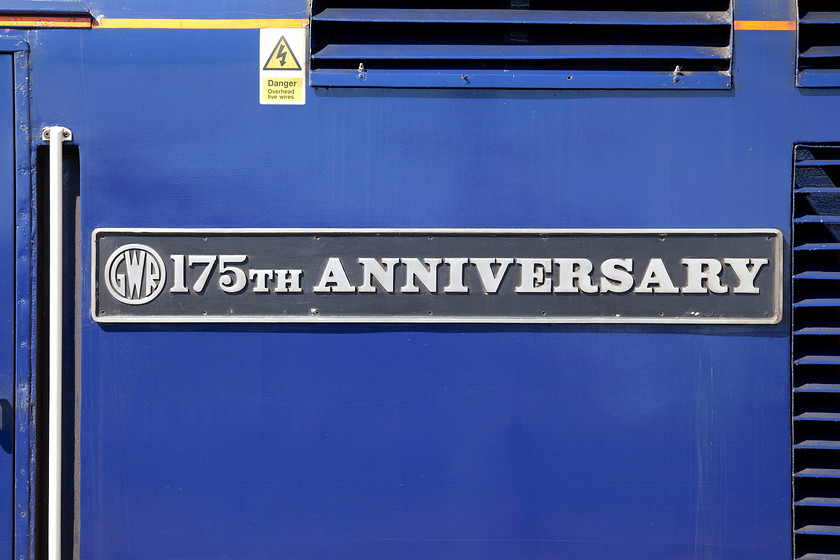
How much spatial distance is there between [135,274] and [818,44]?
2.04 metres

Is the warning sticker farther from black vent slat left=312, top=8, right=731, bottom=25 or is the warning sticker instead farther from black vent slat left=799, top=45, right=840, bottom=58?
black vent slat left=799, top=45, right=840, bottom=58

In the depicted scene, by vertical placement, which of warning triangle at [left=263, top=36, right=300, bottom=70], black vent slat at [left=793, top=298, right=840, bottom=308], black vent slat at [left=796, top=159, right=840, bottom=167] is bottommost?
black vent slat at [left=793, top=298, right=840, bottom=308]

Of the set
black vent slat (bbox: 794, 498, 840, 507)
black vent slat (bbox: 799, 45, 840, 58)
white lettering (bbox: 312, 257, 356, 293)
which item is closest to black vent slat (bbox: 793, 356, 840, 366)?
black vent slat (bbox: 794, 498, 840, 507)

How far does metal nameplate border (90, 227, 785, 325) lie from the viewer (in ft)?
6.29

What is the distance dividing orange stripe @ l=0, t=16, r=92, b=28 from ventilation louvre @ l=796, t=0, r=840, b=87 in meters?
2.01

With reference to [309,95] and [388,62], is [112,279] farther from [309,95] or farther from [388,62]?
[388,62]

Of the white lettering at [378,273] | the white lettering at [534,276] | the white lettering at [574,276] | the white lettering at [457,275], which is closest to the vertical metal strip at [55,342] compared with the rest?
the white lettering at [378,273]

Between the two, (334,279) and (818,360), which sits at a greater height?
(334,279)

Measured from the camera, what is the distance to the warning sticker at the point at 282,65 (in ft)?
6.38

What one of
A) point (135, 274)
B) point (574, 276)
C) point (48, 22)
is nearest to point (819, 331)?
point (574, 276)

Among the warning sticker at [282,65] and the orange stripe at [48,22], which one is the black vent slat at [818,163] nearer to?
the warning sticker at [282,65]

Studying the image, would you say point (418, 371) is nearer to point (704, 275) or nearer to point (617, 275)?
point (617, 275)

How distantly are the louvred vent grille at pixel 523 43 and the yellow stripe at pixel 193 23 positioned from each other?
0.11 m

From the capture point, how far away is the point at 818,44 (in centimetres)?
196
